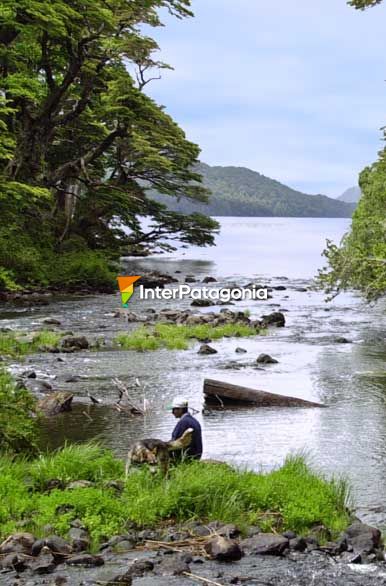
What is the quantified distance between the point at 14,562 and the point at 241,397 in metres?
9.64

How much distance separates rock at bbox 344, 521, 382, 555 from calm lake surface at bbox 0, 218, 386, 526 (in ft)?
3.73

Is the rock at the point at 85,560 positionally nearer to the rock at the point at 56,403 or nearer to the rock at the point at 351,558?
the rock at the point at 351,558

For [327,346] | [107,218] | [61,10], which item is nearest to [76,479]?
[327,346]

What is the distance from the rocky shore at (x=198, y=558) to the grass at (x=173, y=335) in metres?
15.6

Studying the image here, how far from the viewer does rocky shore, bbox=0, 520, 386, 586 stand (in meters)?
7.83

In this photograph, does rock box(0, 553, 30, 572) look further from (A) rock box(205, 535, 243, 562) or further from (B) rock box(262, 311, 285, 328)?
(B) rock box(262, 311, 285, 328)

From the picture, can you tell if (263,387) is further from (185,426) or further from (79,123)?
(79,123)

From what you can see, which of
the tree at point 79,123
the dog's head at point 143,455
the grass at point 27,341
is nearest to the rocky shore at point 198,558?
the dog's head at point 143,455

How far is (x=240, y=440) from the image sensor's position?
1410cm

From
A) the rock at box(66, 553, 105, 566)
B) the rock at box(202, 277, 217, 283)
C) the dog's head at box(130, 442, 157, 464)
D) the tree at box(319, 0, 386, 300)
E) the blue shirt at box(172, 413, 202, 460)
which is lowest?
the rock at box(66, 553, 105, 566)

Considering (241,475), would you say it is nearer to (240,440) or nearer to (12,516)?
(12,516)

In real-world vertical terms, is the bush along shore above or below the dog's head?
below

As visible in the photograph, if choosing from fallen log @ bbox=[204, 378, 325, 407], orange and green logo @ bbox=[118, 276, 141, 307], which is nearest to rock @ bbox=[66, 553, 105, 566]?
fallen log @ bbox=[204, 378, 325, 407]

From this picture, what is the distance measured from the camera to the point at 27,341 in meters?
23.9
